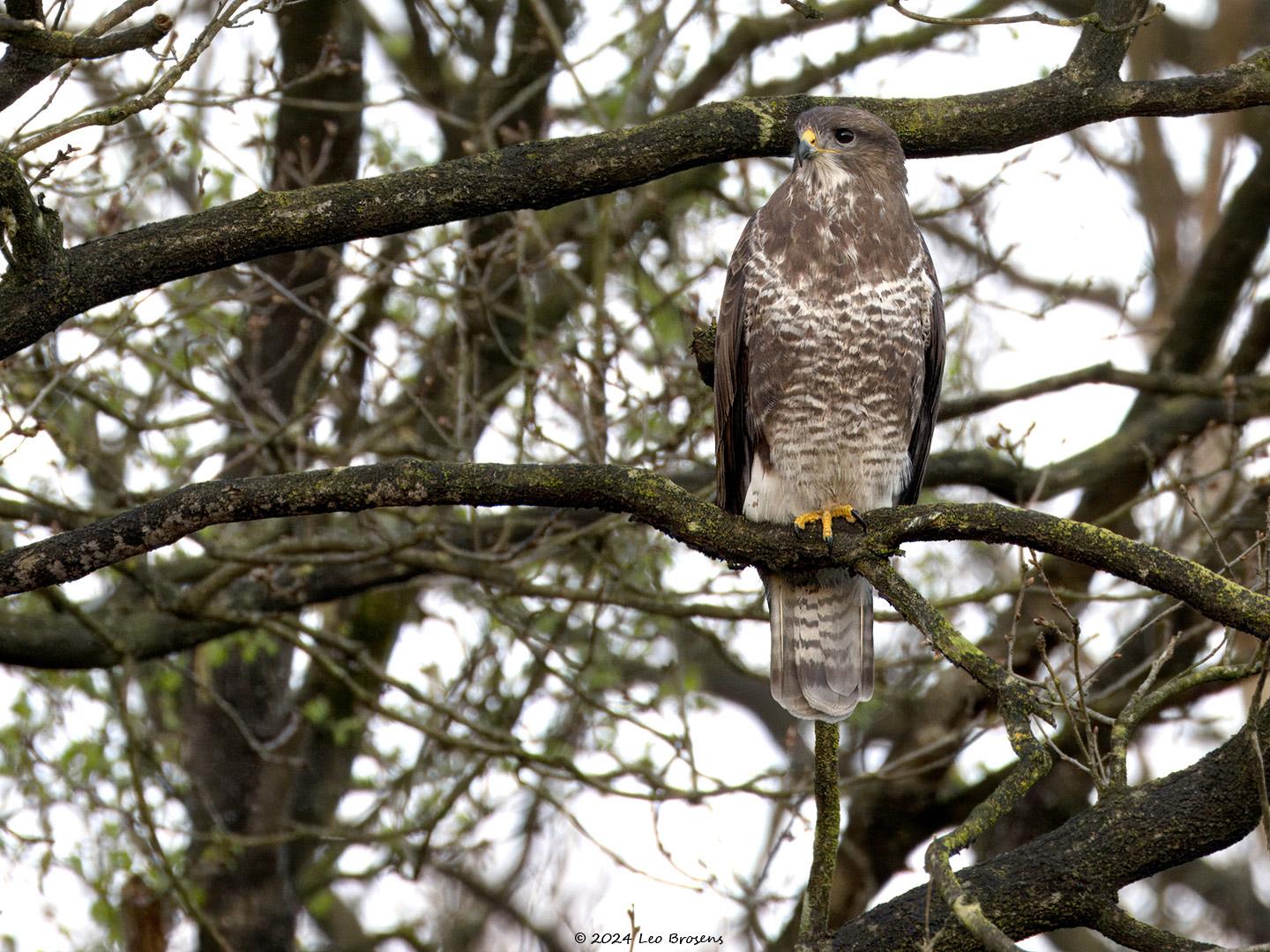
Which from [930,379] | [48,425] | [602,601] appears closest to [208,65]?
[48,425]

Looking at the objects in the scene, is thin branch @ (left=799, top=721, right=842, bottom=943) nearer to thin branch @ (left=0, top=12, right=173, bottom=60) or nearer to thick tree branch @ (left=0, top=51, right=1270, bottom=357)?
thick tree branch @ (left=0, top=51, right=1270, bottom=357)

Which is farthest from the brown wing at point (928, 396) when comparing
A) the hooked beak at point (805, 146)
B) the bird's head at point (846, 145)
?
the hooked beak at point (805, 146)

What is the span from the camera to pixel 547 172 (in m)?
3.65

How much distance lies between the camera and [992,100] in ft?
13.1

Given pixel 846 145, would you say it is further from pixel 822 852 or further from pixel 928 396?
pixel 822 852

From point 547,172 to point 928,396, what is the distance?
2.24 m

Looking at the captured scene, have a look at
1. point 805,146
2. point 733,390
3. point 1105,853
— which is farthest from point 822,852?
point 805,146

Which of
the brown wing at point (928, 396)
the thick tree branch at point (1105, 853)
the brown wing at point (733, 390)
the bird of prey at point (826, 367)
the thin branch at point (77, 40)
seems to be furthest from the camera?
the brown wing at point (928, 396)

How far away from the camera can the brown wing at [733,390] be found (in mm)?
4992

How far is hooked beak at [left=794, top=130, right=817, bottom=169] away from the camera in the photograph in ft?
14.3

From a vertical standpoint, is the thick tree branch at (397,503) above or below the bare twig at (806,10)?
below

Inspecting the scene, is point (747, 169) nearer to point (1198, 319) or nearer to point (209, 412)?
point (1198, 319)

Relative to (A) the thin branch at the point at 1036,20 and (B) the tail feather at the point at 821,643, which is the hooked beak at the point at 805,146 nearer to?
(A) the thin branch at the point at 1036,20

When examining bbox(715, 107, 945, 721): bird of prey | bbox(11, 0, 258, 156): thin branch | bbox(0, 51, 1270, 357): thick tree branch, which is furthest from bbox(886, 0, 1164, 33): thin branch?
bbox(11, 0, 258, 156): thin branch
